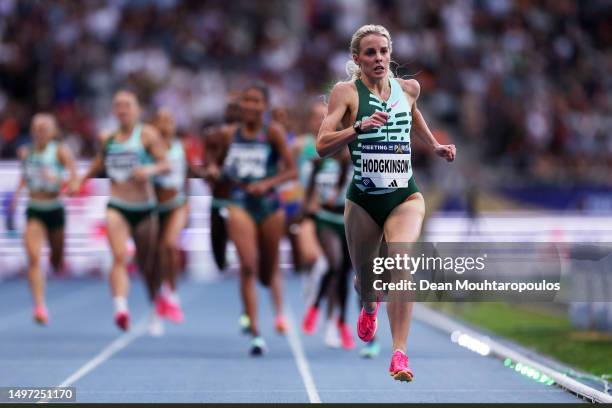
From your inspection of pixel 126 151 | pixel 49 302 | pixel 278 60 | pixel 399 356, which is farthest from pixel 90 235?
pixel 399 356

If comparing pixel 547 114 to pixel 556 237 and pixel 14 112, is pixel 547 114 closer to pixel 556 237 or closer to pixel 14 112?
pixel 556 237

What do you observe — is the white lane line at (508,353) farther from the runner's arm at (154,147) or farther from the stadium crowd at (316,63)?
the stadium crowd at (316,63)

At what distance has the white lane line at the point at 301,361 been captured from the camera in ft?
31.8

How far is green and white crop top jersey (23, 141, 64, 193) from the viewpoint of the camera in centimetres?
1574

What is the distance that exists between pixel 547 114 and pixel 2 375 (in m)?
19.3

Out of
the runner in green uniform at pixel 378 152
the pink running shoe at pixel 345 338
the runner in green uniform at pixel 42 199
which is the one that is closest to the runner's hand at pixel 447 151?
the runner in green uniform at pixel 378 152

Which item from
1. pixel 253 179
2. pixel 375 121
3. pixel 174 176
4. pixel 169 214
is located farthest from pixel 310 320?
pixel 375 121

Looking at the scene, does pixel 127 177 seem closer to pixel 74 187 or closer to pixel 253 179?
pixel 74 187

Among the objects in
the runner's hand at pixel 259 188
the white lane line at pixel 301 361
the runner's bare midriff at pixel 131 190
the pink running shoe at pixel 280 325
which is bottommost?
the white lane line at pixel 301 361

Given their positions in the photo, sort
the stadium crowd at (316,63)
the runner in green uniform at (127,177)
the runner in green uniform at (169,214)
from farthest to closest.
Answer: the stadium crowd at (316,63)
the runner in green uniform at (169,214)
the runner in green uniform at (127,177)

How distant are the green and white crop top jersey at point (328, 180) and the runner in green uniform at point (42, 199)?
10.2 ft

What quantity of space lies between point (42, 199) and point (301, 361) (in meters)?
4.72

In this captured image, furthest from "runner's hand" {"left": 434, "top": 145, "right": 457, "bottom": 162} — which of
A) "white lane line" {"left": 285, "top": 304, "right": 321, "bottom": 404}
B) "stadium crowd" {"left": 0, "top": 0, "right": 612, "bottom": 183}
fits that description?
"stadium crowd" {"left": 0, "top": 0, "right": 612, "bottom": 183}

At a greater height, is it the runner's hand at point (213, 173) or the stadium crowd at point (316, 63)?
the stadium crowd at point (316, 63)
